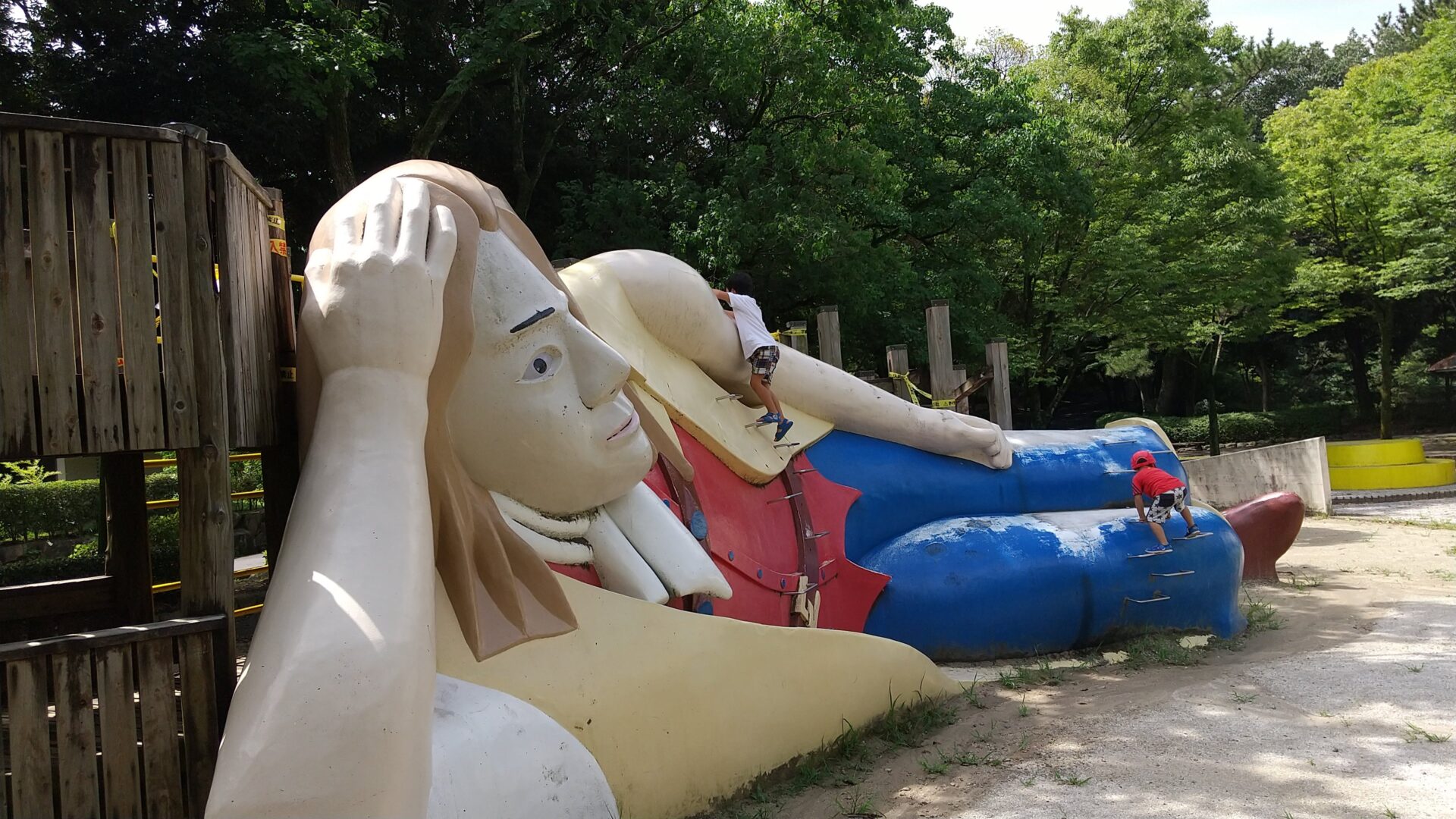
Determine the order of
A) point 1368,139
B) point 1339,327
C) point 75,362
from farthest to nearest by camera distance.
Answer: point 1339,327, point 1368,139, point 75,362

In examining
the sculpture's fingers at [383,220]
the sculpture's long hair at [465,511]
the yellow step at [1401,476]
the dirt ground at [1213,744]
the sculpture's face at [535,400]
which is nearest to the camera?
the sculpture's fingers at [383,220]

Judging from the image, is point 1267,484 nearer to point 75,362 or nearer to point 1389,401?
point 1389,401

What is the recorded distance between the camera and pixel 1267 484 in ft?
45.7

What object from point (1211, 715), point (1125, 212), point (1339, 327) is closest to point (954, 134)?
point (1125, 212)

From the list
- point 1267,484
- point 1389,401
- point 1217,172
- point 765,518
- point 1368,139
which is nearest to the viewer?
point 765,518

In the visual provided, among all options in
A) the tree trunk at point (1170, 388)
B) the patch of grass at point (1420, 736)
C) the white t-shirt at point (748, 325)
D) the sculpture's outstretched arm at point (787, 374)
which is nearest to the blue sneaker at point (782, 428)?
the sculpture's outstretched arm at point (787, 374)

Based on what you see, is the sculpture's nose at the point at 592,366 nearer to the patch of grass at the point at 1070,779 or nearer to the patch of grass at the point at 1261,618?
the patch of grass at the point at 1070,779

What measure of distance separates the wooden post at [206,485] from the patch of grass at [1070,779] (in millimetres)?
2995

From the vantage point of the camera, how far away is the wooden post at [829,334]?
27.0 ft

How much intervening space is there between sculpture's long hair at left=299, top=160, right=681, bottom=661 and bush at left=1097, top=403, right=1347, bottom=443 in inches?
899

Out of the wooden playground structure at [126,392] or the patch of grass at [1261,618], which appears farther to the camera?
the patch of grass at [1261,618]

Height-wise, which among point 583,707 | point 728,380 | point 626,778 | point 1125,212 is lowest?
point 626,778

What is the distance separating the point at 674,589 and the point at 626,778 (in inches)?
25.5

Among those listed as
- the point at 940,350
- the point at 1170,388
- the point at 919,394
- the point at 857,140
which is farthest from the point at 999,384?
the point at 1170,388
